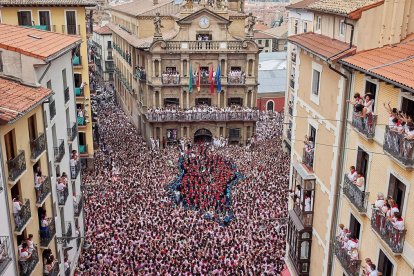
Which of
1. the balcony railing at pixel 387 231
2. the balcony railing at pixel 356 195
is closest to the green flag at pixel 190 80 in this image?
the balcony railing at pixel 356 195

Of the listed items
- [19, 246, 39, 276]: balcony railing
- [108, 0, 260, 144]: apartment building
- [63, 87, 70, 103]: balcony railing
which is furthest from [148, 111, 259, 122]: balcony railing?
[19, 246, 39, 276]: balcony railing

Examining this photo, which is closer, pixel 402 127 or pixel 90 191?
pixel 402 127

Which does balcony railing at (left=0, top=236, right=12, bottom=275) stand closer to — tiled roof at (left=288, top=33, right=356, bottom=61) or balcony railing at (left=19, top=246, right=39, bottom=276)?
balcony railing at (left=19, top=246, right=39, bottom=276)

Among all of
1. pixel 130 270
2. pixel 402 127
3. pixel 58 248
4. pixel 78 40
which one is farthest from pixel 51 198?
pixel 402 127

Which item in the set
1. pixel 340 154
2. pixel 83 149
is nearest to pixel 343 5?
pixel 340 154

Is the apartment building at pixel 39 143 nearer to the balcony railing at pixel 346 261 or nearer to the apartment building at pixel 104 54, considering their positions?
the balcony railing at pixel 346 261

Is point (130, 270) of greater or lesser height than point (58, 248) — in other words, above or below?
below

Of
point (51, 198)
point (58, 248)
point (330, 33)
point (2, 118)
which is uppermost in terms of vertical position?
point (330, 33)

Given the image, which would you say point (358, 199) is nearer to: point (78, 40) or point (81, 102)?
point (78, 40)
